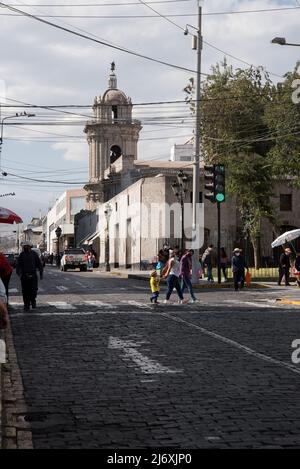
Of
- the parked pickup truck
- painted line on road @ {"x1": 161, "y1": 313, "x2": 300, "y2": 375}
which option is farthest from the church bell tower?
painted line on road @ {"x1": 161, "y1": 313, "x2": 300, "y2": 375}

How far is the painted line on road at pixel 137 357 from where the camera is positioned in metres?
9.74

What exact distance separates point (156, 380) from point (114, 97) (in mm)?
80041

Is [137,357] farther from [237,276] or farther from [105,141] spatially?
[105,141]

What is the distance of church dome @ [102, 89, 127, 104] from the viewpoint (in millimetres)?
85438

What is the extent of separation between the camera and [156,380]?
9.06m

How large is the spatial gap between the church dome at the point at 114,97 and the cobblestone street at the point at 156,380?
230 feet

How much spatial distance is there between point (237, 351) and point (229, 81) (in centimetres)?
4025

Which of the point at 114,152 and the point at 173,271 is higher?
the point at 114,152

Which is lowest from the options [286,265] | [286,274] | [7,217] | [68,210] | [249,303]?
[249,303]

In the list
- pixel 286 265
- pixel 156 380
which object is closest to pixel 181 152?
pixel 286 265

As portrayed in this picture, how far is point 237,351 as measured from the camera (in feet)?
37.4

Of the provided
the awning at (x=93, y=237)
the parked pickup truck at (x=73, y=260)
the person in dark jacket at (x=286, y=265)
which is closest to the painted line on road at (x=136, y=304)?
the person in dark jacket at (x=286, y=265)

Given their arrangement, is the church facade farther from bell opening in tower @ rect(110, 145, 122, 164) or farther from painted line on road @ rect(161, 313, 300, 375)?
painted line on road @ rect(161, 313, 300, 375)

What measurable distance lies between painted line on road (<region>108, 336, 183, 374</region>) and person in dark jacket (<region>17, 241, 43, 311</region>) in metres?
5.92
